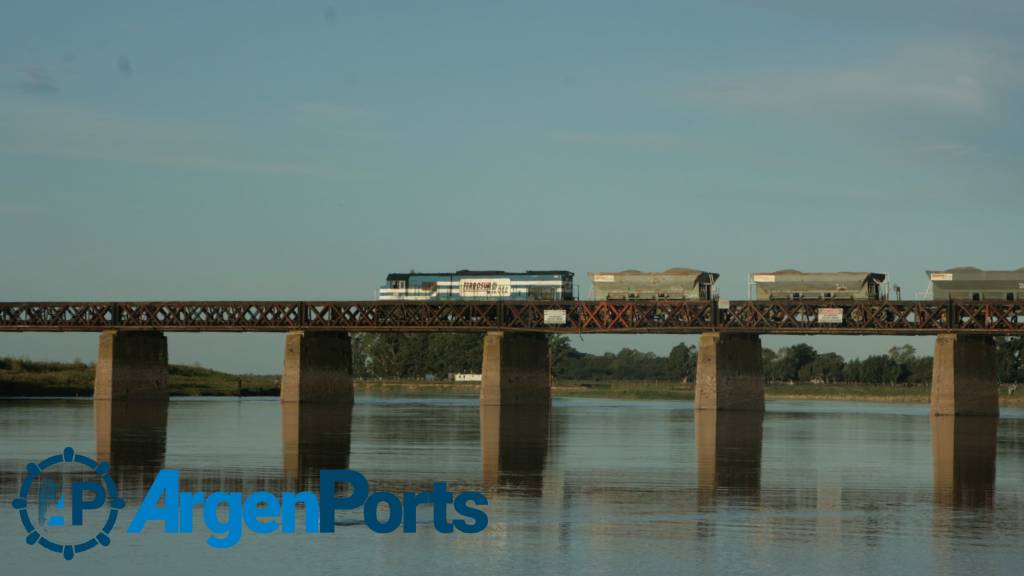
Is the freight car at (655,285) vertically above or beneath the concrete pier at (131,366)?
above

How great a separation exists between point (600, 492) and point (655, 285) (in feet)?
237

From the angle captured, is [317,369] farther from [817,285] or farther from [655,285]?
[817,285]

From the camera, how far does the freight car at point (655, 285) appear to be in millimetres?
104375

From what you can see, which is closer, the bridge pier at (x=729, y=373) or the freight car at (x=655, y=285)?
the bridge pier at (x=729, y=373)

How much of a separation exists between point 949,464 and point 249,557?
28.9 meters

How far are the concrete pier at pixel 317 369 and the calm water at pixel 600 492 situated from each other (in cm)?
3374

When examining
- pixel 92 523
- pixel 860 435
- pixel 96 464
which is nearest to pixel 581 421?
pixel 860 435

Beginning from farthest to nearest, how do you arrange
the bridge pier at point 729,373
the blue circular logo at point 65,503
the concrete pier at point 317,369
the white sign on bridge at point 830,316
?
the concrete pier at point 317,369, the white sign on bridge at point 830,316, the bridge pier at point 729,373, the blue circular logo at point 65,503

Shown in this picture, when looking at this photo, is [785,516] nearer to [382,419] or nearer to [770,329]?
[382,419]

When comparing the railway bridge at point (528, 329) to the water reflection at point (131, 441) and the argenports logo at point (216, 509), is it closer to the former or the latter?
the water reflection at point (131, 441)

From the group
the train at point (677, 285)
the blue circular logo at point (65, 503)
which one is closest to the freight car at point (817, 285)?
the train at point (677, 285)

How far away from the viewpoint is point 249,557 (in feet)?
78.1

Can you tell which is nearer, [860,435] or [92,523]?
[92,523]

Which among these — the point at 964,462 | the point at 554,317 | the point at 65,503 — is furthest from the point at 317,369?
the point at 65,503
